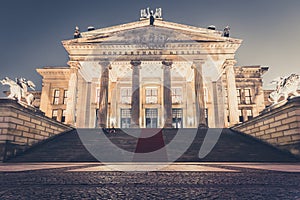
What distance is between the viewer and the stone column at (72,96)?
20744mm

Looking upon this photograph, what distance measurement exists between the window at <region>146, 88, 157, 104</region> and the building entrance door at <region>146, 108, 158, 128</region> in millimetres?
1228

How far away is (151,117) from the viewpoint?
2822cm

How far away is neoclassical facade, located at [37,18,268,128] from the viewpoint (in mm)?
21812

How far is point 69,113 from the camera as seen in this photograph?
2097 centimetres

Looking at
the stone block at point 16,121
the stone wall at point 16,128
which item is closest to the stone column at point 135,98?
the stone wall at point 16,128

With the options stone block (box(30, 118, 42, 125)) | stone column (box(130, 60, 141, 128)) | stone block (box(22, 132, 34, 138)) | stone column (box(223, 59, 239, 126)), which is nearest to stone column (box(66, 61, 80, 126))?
stone column (box(130, 60, 141, 128))

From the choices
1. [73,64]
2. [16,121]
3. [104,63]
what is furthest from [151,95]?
[16,121]

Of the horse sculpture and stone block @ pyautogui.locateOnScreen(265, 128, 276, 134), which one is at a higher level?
the horse sculpture

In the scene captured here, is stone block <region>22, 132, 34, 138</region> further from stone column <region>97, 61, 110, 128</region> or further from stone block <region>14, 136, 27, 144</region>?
stone column <region>97, 61, 110, 128</region>

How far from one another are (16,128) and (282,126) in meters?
15.1

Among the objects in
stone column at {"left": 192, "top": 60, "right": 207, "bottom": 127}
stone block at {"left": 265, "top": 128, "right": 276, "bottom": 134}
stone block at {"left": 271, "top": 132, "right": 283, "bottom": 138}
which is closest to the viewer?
stone block at {"left": 271, "top": 132, "right": 283, "bottom": 138}

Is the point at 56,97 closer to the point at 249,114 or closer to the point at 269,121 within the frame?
the point at 269,121

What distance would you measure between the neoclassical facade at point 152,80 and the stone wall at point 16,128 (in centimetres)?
795

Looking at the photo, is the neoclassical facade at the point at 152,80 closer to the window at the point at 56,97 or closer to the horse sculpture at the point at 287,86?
the window at the point at 56,97
